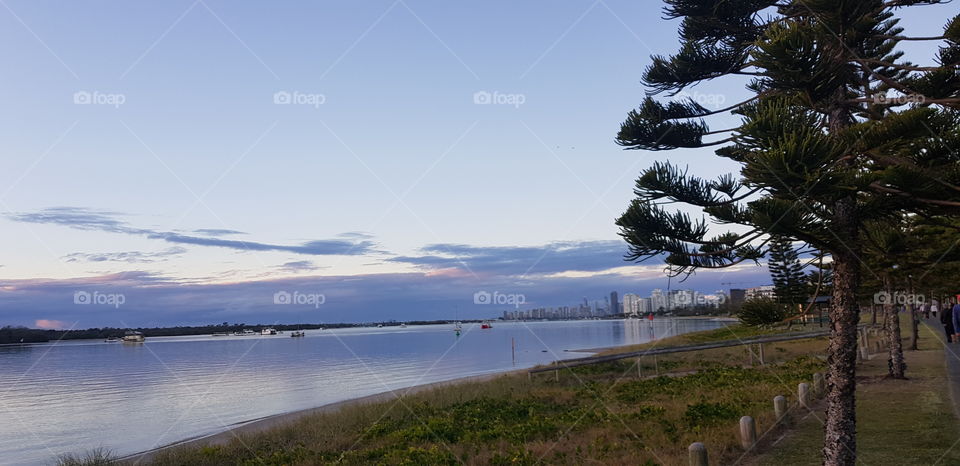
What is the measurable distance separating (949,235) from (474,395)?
1330 cm

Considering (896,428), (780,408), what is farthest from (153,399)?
(896,428)

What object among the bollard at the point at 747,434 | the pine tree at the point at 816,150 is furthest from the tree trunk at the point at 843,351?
the bollard at the point at 747,434

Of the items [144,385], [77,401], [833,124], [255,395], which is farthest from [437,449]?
[144,385]

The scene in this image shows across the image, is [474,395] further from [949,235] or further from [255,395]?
[255,395]

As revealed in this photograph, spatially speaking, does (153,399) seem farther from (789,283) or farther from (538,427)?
(789,283)

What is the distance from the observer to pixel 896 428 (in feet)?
31.6

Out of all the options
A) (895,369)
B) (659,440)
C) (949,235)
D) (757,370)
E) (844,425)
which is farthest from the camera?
(757,370)

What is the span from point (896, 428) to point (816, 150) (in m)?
8.05

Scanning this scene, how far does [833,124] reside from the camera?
5812mm

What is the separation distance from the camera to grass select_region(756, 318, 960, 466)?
8.09 metres

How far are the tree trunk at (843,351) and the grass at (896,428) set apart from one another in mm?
3319

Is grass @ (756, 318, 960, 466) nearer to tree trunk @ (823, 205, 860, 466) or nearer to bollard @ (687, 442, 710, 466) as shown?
bollard @ (687, 442, 710, 466)

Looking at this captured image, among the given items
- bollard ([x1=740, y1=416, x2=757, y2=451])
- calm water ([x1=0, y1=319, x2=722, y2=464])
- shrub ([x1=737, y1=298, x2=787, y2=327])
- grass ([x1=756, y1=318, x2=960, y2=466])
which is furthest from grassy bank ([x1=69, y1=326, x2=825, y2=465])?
calm water ([x1=0, y1=319, x2=722, y2=464])

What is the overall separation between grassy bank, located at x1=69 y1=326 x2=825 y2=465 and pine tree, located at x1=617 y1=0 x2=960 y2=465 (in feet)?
14.0
